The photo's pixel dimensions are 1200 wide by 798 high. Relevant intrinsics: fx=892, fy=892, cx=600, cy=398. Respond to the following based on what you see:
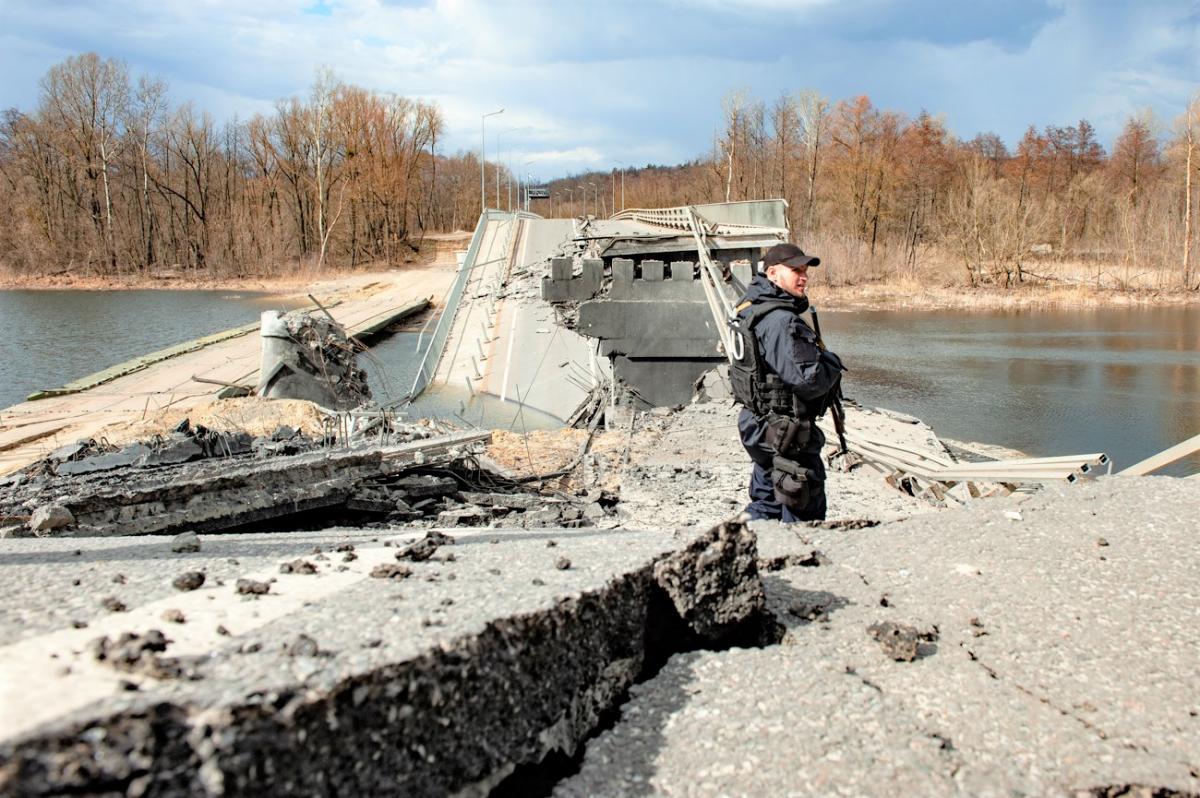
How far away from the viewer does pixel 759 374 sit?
Answer: 4.70m

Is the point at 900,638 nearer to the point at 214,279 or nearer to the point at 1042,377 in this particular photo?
the point at 1042,377

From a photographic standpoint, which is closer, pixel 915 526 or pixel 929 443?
pixel 915 526

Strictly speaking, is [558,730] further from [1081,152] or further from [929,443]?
[1081,152]

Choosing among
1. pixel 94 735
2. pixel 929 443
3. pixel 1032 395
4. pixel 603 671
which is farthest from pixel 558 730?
pixel 1032 395

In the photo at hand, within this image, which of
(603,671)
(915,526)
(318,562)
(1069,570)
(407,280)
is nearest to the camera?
(603,671)

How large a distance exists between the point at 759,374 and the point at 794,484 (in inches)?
23.9

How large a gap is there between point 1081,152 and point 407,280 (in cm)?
4677

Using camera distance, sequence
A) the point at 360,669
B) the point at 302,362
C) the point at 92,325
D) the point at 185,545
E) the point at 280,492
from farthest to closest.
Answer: the point at 92,325, the point at 302,362, the point at 280,492, the point at 185,545, the point at 360,669

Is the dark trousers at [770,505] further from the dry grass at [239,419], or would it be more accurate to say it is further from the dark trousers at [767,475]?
the dry grass at [239,419]

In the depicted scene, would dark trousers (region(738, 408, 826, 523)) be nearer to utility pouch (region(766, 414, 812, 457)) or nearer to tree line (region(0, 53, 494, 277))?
utility pouch (region(766, 414, 812, 457))

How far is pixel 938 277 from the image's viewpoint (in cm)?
4119

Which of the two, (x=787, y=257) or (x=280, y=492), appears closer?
(x=787, y=257)

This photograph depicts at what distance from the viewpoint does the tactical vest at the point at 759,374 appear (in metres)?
4.65

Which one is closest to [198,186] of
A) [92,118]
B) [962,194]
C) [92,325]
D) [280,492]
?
[92,118]
